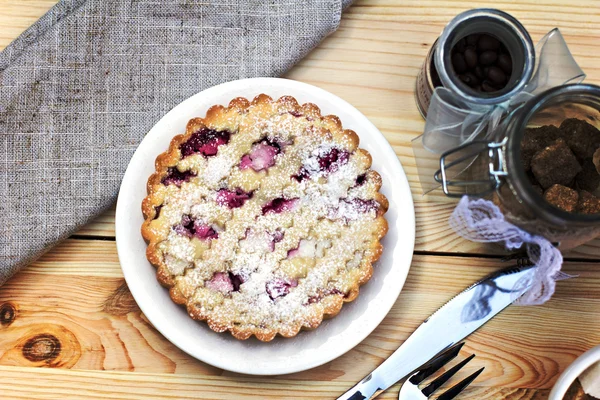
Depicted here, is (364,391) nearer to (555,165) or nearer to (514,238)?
(514,238)

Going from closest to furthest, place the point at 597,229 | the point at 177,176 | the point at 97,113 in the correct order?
the point at 597,229 → the point at 177,176 → the point at 97,113

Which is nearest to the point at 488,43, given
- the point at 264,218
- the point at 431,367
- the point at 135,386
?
the point at 264,218

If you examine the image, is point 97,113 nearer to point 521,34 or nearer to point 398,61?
point 398,61

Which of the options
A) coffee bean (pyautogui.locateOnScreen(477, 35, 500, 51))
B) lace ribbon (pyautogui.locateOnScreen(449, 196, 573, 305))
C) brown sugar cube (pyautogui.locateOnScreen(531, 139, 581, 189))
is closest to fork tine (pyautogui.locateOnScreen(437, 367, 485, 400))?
lace ribbon (pyautogui.locateOnScreen(449, 196, 573, 305))

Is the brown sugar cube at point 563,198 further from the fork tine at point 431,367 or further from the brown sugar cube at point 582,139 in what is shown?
the fork tine at point 431,367

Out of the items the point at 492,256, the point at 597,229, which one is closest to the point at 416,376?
the point at 492,256
